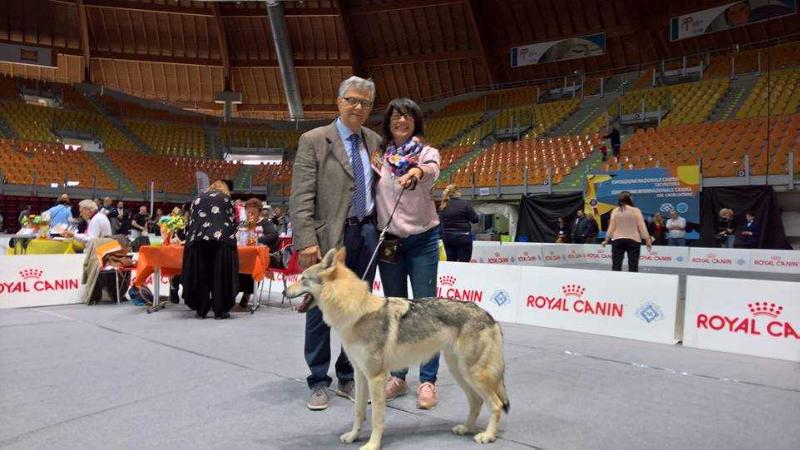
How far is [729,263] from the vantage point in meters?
12.8

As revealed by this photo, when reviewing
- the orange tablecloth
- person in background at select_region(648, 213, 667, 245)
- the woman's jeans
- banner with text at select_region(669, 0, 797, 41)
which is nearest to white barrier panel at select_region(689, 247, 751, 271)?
person in background at select_region(648, 213, 667, 245)

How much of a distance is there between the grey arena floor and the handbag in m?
0.86

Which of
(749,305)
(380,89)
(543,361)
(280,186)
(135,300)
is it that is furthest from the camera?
(380,89)

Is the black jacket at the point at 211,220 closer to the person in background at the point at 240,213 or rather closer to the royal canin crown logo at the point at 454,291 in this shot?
the person in background at the point at 240,213

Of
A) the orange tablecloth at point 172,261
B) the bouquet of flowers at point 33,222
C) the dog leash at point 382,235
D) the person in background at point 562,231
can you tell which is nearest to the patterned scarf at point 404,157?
the dog leash at point 382,235

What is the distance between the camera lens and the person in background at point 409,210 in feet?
9.95

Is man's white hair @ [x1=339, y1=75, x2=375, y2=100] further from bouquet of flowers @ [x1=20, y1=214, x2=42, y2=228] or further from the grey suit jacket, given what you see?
bouquet of flowers @ [x1=20, y1=214, x2=42, y2=228]

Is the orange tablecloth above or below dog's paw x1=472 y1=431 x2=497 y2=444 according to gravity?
above

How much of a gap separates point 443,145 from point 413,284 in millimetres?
22746

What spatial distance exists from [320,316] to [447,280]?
12.5 ft

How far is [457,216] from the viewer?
7797 millimetres

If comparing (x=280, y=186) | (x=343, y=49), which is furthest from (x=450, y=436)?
(x=343, y=49)

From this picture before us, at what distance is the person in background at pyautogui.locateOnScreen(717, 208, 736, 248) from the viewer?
543 inches

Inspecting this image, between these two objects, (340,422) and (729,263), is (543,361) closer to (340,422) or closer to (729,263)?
(340,422)
